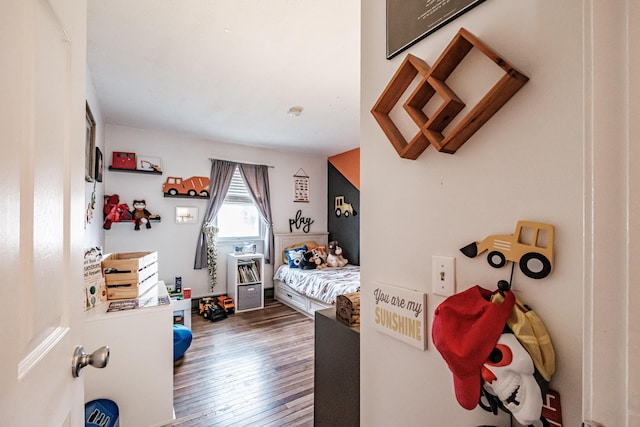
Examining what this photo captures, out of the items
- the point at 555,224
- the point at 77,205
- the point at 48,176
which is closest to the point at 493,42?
the point at 555,224

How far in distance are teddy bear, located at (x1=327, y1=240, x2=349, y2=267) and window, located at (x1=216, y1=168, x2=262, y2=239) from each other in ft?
3.98

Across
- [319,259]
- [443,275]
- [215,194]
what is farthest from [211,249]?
[443,275]

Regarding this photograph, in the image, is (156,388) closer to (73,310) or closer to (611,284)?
(73,310)

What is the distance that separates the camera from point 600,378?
340mm

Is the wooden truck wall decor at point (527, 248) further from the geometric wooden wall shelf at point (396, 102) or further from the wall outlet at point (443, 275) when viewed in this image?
the geometric wooden wall shelf at point (396, 102)

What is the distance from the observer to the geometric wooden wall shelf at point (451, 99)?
60 cm

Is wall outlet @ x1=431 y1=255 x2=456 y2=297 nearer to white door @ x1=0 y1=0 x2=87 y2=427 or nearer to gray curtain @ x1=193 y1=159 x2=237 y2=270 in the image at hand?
white door @ x1=0 y1=0 x2=87 y2=427

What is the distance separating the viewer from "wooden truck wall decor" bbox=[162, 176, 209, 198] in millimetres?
3885

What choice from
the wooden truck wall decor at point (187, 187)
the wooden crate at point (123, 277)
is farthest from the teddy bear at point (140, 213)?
the wooden crate at point (123, 277)

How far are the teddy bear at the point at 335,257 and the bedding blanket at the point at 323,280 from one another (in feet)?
0.35

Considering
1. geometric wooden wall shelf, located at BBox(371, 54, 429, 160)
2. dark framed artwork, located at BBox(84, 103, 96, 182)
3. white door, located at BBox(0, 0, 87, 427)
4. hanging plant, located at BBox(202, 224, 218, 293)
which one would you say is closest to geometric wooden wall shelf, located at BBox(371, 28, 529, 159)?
geometric wooden wall shelf, located at BBox(371, 54, 429, 160)

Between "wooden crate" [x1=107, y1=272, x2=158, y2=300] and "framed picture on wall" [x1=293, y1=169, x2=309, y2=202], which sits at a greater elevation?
"framed picture on wall" [x1=293, y1=169, x2=309, y2=202]

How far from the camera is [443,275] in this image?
741 mm

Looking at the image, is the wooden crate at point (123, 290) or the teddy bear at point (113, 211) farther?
the teddy bear at point (113, 211)
